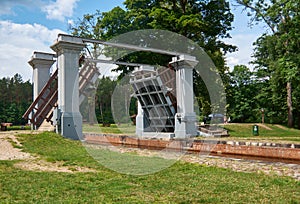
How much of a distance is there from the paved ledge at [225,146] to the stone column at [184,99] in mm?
2659

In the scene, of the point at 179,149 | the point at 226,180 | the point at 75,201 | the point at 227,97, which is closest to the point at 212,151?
the point at 179,149

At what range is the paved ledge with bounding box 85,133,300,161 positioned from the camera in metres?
10.2

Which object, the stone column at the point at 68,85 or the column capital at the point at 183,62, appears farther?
the column capital at the point at 183,62

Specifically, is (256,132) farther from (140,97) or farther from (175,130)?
(140,97)

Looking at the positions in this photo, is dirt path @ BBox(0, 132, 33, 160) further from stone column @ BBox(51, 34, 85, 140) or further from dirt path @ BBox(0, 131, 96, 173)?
stone column @ BBox(51, 34, 85, 140)

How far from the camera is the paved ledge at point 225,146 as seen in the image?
1021 centimetres

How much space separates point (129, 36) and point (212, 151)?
14266 mm

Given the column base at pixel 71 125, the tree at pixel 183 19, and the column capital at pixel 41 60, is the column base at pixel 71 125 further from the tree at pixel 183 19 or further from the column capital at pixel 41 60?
the tree at pixel 183 19

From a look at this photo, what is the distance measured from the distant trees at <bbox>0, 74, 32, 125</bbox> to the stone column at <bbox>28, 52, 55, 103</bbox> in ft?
91.1

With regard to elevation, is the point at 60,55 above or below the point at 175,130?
above

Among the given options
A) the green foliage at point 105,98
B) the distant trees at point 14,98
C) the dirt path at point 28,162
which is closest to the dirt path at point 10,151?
the dirt path at point 28,162

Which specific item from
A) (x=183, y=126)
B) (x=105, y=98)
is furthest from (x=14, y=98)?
(x=183, y=126)

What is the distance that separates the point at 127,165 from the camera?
7.79 meters

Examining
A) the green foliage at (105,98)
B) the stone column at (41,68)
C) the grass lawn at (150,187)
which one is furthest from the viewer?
the green foliage at (105,98)
